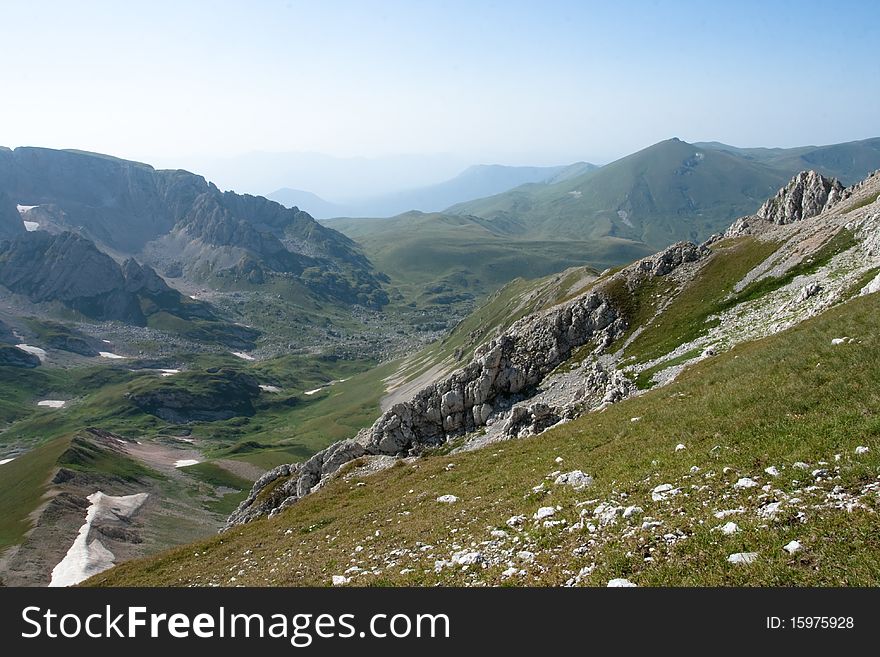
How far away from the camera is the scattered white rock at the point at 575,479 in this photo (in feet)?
69.7

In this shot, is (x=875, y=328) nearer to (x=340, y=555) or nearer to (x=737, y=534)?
(x=737, y=534)

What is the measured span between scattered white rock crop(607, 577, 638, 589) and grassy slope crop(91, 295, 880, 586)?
301mm

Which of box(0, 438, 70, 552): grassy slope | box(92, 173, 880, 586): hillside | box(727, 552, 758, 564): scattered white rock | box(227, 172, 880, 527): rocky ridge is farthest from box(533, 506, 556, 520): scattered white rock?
box(0, 438, 70, 552): grassy slope

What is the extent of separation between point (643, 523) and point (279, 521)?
126 feet

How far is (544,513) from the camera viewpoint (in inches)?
736

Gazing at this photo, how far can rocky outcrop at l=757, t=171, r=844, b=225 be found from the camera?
337 feet

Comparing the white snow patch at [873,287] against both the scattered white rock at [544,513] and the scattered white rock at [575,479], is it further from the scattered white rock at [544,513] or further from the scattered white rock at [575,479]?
the scattered white rock at [544,513]

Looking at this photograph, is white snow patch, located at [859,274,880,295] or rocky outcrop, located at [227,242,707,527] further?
rocky outcrop, located at [227,242,707,527]

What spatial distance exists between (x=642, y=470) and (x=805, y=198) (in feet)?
377

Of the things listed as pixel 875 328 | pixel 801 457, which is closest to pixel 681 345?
pixel 875 328

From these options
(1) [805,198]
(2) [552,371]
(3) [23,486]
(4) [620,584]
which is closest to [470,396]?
(2) [552,371]

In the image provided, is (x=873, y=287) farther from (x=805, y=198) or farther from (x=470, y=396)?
(x=805, y=198)

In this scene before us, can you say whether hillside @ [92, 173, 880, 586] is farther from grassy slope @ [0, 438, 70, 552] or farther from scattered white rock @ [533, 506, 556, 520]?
grassy slope @ [0, 438, 70, 552]

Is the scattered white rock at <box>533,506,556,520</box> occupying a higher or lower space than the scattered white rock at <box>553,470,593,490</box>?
higher
